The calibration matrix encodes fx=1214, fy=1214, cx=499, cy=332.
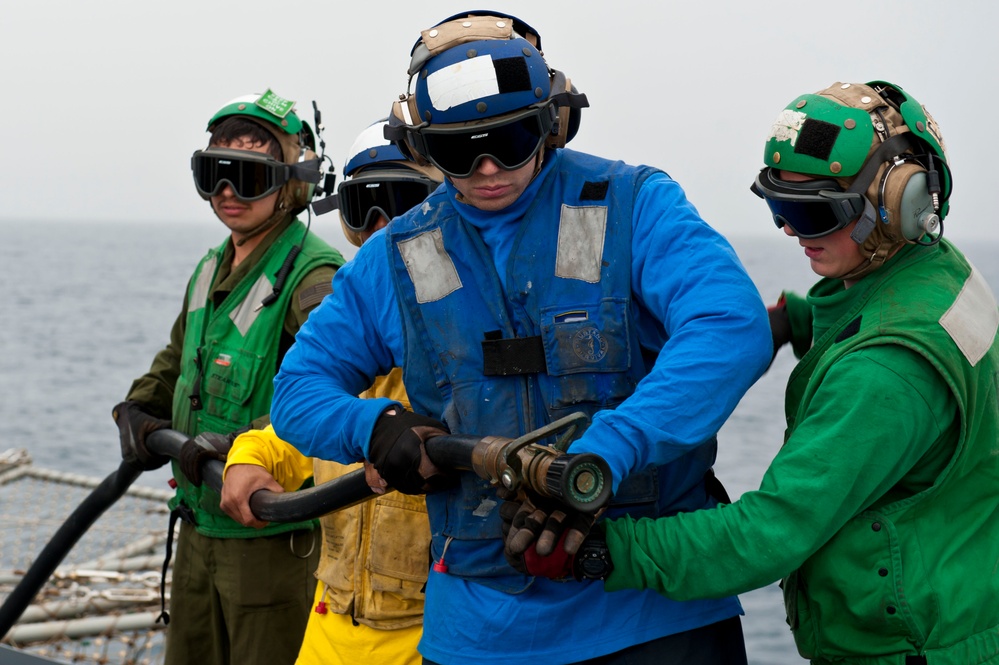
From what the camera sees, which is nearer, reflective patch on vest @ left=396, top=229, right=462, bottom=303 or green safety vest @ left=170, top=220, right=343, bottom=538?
reflective patch on vest @ left=396, top=229, right=462, bottom=303

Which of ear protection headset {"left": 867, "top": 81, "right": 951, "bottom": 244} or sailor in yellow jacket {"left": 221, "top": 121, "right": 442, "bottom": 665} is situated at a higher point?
ear protection headset {"left": 867, "top": 81, "right": 951, "bottom": 244}

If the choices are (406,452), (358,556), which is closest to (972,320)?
(406,452)

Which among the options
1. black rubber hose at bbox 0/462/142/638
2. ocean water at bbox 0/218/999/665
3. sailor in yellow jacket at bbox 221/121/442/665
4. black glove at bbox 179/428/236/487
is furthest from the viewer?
ocean water at bbox 0/218/999/665

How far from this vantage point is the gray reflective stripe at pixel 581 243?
241cm

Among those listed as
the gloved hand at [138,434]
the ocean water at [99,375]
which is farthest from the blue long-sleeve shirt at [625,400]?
the ocean water at [99,375]

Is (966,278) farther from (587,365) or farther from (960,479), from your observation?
(587,365)

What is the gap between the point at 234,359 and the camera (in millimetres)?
4031

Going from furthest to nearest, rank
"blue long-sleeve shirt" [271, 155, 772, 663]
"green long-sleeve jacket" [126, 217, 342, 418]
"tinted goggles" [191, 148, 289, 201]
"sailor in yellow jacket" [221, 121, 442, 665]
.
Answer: "tinted goggles" [191, 148, 289, 201] → "green long-sleeve jacket" [126, 217, 342, 418] → "sailor in yellow jacket" [221, 121, 442, 665] → "blue long-sleeve shirt" [271, 155, 772, 663]

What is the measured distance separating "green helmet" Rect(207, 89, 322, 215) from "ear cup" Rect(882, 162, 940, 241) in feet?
7.90

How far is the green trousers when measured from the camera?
4.02m

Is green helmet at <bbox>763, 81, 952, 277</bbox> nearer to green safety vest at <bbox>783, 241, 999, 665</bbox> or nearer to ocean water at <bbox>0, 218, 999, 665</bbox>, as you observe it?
green safety vest at <bbox>783, 241, 999, 665</bbox>

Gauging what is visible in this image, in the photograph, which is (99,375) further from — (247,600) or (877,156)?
(877,156)

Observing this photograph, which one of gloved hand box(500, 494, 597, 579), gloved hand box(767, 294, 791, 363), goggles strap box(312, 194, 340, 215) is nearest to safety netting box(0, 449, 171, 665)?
goggles strap box(312, 194, 340, 215)

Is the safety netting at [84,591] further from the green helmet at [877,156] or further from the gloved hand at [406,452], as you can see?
the green helmet at [877,156]
